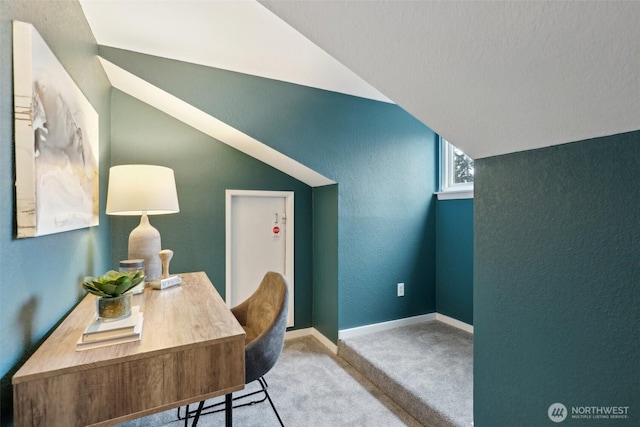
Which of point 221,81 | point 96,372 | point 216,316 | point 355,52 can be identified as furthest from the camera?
point 221,81

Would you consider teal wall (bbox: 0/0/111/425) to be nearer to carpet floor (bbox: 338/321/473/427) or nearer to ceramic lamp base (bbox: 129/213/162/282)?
ceramic lamp base (bbox: 129/213/162/282)

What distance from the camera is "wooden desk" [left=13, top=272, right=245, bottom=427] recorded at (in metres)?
0.86

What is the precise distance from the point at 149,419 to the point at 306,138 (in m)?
2.31

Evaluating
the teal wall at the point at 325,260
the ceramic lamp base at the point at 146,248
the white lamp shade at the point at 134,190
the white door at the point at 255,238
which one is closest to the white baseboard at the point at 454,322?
the teal wall at the point at 325,260

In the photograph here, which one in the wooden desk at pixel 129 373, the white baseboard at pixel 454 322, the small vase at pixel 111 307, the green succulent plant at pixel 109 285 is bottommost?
the white baseboard at pixel 454 322

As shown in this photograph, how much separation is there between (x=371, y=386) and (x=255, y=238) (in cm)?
162

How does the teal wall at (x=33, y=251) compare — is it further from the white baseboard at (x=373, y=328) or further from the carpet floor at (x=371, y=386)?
the white baseboard at (x=373, y=328)

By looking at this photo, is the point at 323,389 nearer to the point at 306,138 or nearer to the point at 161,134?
the point at 306,138

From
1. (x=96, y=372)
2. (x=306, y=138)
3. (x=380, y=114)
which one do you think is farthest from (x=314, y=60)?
(x=96, y=372)

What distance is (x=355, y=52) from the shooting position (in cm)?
104

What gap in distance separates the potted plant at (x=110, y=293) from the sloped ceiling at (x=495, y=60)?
44.9 inches

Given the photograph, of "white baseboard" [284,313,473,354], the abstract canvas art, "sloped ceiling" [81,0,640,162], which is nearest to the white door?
"white baseboard" [284,313,473,354]

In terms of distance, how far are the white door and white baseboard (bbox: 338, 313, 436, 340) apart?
616 millimetres

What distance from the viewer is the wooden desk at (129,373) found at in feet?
2.83
